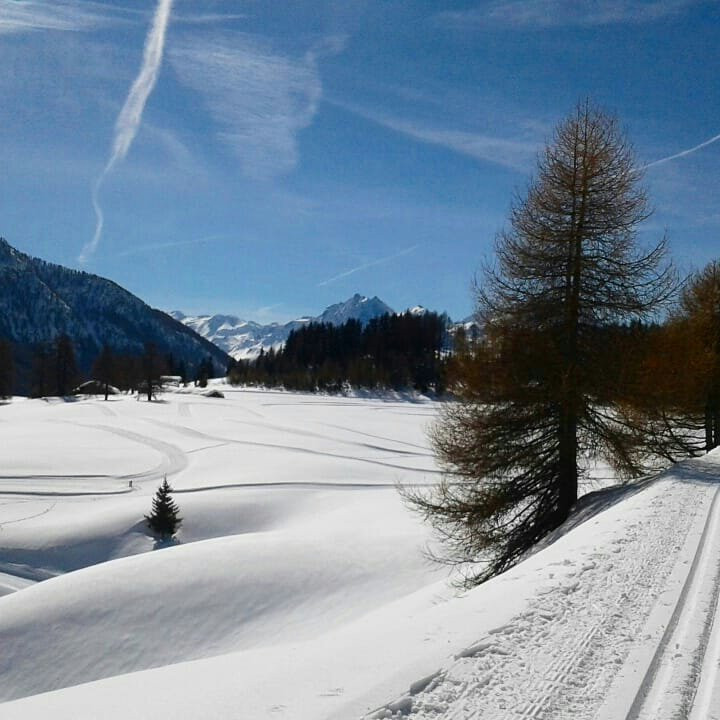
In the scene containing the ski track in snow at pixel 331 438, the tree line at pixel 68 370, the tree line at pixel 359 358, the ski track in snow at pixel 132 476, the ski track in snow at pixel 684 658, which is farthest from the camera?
the tree line at pixel 359 358

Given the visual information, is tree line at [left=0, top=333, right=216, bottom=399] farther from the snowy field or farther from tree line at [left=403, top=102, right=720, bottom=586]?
tree line at [left=403, top=102, right=720, bottom=586]

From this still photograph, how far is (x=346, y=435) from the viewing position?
2023 inches

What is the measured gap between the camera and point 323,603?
14789 mm

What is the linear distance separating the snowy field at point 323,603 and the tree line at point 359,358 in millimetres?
70908

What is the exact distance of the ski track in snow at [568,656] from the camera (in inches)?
136

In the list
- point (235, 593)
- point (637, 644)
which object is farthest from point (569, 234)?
point (235, 593)

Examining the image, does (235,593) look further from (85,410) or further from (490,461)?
(85,410)

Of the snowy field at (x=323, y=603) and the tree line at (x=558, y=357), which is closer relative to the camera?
the snowy field at (x=323, y=603)

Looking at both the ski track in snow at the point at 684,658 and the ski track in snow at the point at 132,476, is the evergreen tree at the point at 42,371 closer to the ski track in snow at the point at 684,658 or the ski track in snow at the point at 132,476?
the ski track in snow at the point at 132,476

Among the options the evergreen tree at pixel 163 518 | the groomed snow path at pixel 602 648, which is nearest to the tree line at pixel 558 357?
the groomed snow path at pixel 602 648

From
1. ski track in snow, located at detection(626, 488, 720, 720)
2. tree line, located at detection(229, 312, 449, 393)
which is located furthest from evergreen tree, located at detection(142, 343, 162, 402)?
ski track in snow, located at detection(626, 488, 720, 720)

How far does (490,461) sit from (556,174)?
6.26 metres

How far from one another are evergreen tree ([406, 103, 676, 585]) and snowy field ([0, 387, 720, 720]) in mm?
1426

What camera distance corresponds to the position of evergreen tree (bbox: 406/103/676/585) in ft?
39.0
